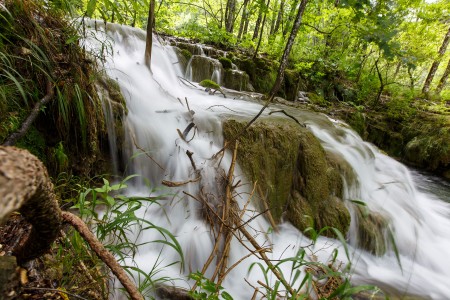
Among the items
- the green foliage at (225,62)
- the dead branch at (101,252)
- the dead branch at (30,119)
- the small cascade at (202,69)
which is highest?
the green foliage at (225,62)

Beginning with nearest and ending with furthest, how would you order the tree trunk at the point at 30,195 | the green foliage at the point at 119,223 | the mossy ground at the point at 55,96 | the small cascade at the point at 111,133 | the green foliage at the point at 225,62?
the tree trunk at the point at 30,195
the green foliage at the point at 119,223
the mossy ground at the point at 55,96
the small cascade at the point at 111,133
the green foliage at the point at 225,62

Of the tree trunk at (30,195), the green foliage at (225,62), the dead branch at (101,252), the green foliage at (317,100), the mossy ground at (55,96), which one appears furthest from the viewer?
A: the green foliage at (317,100)

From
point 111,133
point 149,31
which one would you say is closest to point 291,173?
point 111,133

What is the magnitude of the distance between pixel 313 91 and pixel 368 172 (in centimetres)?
505

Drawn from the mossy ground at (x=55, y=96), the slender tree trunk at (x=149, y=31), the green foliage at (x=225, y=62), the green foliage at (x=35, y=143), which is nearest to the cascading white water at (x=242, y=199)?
the slender tree trunk at (x=149, y=31)

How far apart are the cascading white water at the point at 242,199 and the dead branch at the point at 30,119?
90 centimetres

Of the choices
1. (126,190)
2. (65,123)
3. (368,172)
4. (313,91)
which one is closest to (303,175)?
(368,172)

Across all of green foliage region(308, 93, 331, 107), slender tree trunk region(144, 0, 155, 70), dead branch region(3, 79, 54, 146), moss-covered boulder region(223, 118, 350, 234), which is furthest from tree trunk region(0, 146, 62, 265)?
green foliage region(308, 93, 331, 107)

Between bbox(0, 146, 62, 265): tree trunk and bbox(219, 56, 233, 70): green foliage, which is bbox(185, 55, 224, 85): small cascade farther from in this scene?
bbox(0, 146, 62, 265): tree trunk

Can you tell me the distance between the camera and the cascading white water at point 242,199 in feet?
7.42

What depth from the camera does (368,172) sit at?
454 centimetres

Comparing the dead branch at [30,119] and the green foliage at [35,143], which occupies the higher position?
the dead branch at [30,119]

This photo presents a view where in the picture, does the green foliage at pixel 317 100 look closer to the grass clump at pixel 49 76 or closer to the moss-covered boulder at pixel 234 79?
the moss-covered boulder at pixel 234 79

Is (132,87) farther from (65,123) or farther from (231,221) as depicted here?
(231,221)
